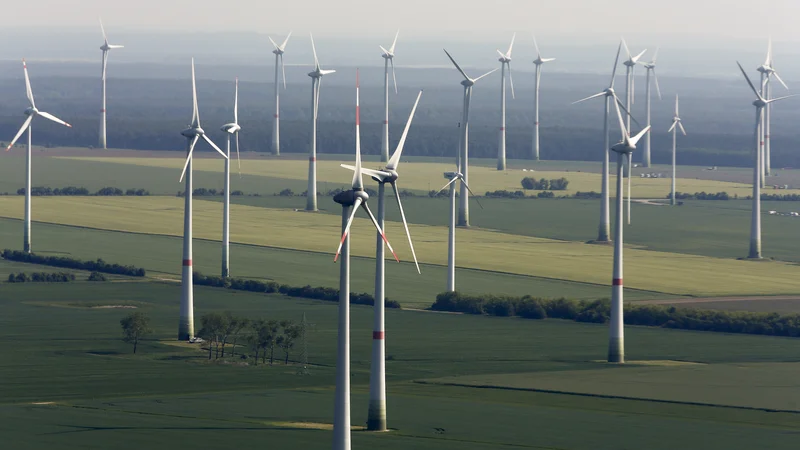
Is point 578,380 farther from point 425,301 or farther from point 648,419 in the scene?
point 425,301

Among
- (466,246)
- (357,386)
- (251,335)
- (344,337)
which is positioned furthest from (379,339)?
(466,246)

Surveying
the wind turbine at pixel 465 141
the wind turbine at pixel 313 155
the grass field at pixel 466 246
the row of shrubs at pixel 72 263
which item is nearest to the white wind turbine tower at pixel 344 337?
the wind turbine at pixel 465 141

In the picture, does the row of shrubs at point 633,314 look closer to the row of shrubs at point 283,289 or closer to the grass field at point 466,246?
the row of shrubs at point 283,289

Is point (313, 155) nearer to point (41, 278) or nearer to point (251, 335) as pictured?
point (41, 278)

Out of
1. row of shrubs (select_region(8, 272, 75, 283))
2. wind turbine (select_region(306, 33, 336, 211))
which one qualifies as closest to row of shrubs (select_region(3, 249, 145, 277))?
row of shrubs (select_region(8, 272, 75, 283))

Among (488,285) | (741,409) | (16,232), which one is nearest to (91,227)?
(16,232)

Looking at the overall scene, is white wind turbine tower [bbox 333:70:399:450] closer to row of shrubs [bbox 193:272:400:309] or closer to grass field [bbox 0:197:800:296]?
row of shrubs [bbox 193:272:400:309]
